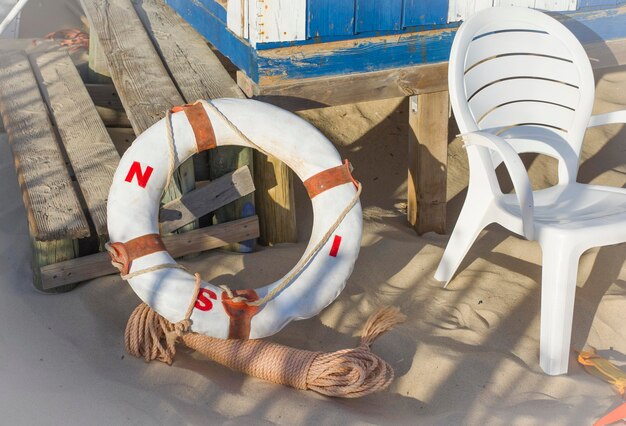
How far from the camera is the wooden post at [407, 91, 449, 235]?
4148 mm

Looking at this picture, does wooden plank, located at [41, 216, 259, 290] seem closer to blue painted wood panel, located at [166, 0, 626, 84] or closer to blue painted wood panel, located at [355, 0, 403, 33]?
blue painted wood panel, located at [166, 0, 626, 84]

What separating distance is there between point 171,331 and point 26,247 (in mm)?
1144

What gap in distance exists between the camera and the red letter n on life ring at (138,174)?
323 centimetres

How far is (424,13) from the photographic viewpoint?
157 inches

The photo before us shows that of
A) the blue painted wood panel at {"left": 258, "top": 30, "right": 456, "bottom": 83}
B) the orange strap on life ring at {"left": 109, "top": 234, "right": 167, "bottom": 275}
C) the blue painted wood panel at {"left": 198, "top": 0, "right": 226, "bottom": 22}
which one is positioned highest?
the blue painted wood panel at {"left": 198, "top": 0, "right": 226, "bottom": 22}

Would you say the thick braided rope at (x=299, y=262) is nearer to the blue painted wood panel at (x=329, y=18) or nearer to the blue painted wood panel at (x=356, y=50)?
the blue painted wood panel at (x=356, y=50)

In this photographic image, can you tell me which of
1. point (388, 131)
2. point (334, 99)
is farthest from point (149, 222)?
point (388, 131)

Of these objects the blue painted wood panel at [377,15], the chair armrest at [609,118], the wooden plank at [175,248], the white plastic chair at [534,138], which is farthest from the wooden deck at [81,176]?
the chair armrest at [609,118]

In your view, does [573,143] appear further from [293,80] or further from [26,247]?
[26,247]

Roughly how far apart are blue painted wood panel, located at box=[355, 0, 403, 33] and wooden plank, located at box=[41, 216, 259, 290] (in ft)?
3.53

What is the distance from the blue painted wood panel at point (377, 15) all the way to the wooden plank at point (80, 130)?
4.44 feet

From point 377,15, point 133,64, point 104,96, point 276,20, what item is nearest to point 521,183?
point 377,15

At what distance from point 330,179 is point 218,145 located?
0.50 m

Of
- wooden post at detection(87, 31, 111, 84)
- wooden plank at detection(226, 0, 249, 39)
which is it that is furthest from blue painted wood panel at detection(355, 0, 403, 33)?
wooden post at detection(87, 31, 111, 84)
